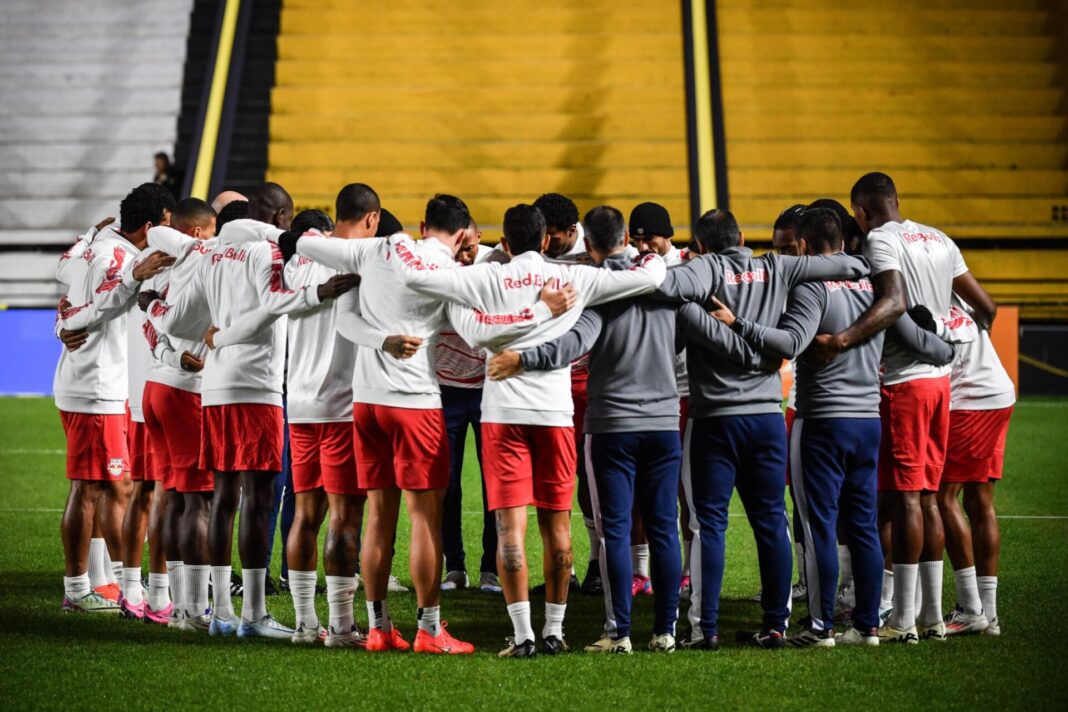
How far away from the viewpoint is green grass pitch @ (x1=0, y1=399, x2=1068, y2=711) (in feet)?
17.2

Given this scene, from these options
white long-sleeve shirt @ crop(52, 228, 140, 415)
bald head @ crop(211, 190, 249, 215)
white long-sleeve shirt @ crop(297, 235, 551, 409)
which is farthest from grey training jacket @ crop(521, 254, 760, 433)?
white long-sleeve shirt @ crop(52, 228, 140, 415)

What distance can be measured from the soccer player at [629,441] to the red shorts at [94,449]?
8.87 ft

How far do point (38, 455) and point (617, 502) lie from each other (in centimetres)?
Answer: 889

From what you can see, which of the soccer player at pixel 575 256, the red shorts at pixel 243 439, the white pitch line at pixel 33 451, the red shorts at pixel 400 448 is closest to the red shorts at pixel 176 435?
the red shorts at pixel 243 439

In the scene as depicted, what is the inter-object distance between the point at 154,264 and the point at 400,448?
5.55 ft

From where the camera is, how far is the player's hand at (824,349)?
610 centimetres

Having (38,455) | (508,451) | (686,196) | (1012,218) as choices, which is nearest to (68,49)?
(686,196)

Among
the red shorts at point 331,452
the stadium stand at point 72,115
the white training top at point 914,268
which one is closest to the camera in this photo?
the red shorts at point 331,452

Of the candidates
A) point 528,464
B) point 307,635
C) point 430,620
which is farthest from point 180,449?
point 528,464

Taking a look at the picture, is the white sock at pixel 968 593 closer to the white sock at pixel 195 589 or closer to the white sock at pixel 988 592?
the white sock at pixel 988 592

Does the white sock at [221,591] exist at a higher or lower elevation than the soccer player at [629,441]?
lower

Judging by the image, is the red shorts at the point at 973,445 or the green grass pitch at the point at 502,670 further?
the red shorts at the point at 973,445

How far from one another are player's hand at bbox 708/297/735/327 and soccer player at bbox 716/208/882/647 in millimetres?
250

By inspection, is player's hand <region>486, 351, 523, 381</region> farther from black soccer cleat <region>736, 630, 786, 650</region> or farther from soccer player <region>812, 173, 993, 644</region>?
black soccer cleat <region>736, 630, 786, 650</region>
